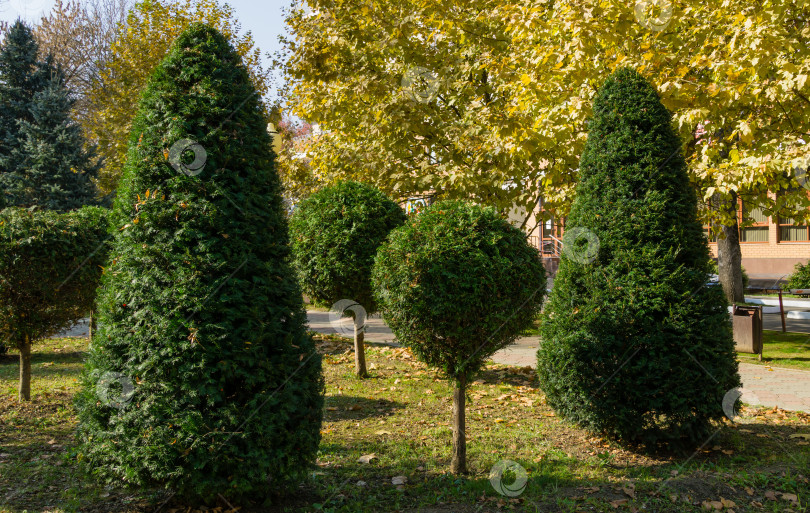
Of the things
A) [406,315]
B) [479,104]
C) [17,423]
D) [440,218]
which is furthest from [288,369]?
[479,104]

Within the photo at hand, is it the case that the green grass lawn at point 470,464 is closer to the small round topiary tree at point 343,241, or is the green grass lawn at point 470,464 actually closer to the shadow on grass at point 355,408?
the shadow on grass at point 355,408

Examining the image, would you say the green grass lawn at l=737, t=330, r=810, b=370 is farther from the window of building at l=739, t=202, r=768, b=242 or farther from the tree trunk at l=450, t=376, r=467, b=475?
the window of building at l=739, t=202, r=768, b=242

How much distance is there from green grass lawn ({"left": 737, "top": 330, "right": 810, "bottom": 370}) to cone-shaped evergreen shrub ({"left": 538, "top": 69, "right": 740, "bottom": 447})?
18.4 ft

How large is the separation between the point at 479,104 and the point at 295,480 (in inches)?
281

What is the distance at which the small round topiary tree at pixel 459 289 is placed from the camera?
4207 millimetres

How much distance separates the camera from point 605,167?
199 inches

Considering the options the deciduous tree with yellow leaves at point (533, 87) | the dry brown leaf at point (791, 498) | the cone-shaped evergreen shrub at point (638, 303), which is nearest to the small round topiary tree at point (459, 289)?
the cone-shaped evergreen shrub at point (638, 303)

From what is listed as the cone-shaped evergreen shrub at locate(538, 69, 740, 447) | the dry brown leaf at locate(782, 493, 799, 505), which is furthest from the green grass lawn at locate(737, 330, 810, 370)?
the dry brown leaf at locate(782, 493, 799, 505)

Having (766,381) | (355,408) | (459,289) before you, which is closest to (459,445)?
(459,289)

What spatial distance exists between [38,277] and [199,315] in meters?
4.24

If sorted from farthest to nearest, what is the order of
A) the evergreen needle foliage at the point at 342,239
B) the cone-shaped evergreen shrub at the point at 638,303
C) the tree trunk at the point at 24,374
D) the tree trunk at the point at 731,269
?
the tree trunk at the point at 731,269 < the evergreen needle foliage at the point at 342,239 < the tree trunk at the point at 24,374 < the cone-shaped evergreen shrub at the point at 638,303

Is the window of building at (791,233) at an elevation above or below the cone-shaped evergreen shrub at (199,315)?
above

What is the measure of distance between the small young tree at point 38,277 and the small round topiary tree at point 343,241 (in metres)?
2.70

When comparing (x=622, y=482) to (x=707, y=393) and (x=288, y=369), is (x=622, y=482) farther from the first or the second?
(x=288, y=369)
